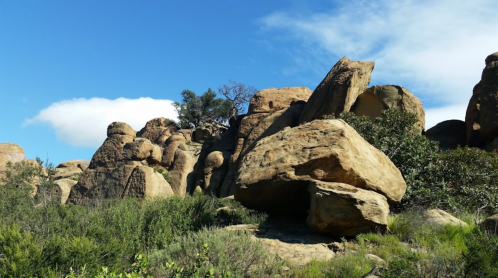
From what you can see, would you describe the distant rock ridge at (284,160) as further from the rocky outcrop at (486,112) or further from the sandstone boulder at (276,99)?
the rocky outcrop at (486,112)

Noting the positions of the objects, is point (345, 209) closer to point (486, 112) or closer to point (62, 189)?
point (486, 112)

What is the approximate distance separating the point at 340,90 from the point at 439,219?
43.9 ft

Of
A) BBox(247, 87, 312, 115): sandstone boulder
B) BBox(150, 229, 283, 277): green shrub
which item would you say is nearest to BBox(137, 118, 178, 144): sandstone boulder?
BBox(247, 87, 312, 115): sandstone boulder

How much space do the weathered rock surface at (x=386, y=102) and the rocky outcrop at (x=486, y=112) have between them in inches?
116

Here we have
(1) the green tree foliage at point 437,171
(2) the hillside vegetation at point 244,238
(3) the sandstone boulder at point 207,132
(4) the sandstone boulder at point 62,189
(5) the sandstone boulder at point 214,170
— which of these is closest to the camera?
(2) the hillside vegetation at point 244,238

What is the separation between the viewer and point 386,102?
2352 centimetres

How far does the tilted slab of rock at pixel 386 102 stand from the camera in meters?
23.3

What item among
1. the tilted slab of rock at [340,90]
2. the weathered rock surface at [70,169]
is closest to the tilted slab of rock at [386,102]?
the tilted slab of rock at [340,90]

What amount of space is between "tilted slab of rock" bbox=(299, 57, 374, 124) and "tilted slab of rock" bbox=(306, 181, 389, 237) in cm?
1337

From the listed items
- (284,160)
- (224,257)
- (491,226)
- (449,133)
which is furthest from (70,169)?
(491,226)

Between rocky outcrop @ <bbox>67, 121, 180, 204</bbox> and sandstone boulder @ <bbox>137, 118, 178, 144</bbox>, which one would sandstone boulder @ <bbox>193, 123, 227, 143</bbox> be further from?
rocky outcrop @ <bbox>67, 121, 180, 204</bbox>

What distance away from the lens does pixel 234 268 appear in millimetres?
Answer: 7227

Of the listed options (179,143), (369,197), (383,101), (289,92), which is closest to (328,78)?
(383,101)

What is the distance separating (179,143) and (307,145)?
21.1 metres
